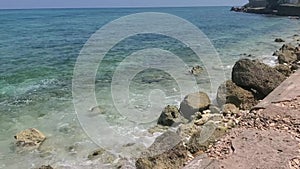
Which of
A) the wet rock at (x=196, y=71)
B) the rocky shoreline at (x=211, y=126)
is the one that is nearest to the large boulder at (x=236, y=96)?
the rocky shoreline at (x=211, y=126)

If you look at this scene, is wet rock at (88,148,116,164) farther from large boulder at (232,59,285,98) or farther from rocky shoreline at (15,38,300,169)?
large boulder at (232,59,285,98)

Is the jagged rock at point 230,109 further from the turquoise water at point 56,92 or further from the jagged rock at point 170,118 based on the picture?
the turquoise water at point 56,92

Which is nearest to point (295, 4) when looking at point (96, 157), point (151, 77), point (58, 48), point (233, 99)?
point (58, 48)

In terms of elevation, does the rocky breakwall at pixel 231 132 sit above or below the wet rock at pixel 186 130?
above

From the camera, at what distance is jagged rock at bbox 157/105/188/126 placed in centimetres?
892

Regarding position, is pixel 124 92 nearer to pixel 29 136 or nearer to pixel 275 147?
pixel 29 136

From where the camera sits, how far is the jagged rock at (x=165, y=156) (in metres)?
5.99

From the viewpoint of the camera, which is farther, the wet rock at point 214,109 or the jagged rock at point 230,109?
the wet rock at point 214,109

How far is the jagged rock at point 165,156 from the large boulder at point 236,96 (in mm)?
3494

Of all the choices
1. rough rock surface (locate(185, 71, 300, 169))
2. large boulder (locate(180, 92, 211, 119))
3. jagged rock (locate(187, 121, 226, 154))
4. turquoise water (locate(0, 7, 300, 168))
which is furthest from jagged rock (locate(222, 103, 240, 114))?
rough rock surface (locate(185, 71, 300, 169))

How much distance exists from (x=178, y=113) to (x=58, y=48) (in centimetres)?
1860

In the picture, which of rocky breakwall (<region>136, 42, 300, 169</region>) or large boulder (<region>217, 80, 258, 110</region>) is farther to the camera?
large boulder (<region>217, 80, 258, 110</region>)

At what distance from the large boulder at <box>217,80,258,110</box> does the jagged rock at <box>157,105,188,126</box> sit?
1.47 metres

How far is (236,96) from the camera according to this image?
31.2ft
